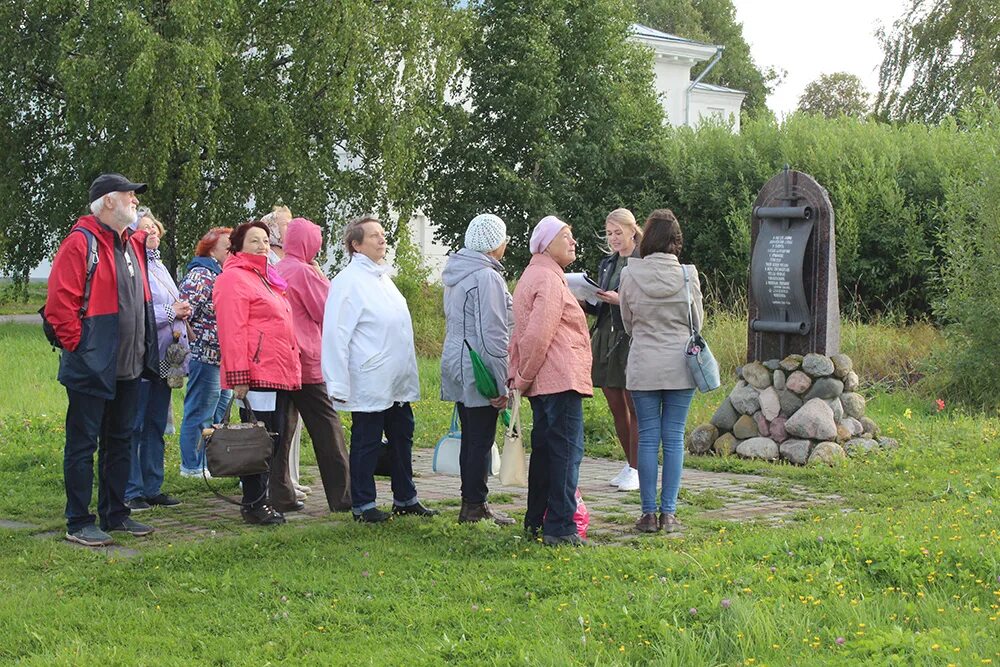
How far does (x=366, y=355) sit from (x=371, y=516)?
40.5 inches

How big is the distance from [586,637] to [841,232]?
1621 cm

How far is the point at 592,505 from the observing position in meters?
8.63

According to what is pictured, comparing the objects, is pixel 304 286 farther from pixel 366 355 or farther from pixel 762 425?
pixel 762 425

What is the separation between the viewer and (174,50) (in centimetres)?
2200

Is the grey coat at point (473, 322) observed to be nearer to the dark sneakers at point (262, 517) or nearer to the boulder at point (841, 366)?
the dark sneakers at point (262, 517)

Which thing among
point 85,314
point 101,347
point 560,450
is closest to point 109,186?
point 85,314

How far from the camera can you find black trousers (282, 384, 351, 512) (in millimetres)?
8391

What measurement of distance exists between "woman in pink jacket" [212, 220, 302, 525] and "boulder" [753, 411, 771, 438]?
4838mm

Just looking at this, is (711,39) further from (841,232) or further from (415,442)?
(415,442)

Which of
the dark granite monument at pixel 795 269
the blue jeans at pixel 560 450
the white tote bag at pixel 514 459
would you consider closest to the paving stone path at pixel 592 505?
the blue jeans at pixel 560 450

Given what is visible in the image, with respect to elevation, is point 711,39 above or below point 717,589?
above

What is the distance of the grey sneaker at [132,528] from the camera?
24.9 feet

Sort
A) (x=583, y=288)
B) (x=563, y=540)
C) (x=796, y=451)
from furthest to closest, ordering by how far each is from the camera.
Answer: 1. (x=796, y=451)
2. (x=583, y=288)
3. (x=563, y=540)

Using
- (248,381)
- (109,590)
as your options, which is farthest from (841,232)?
(109,590)
